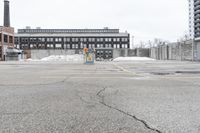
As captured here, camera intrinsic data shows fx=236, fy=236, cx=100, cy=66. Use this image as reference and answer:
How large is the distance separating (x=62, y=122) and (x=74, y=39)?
118523 millimetres

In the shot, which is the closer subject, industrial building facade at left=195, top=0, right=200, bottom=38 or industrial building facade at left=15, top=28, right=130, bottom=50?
industrial building facade at left=195, top=0, right=200, bottom=38

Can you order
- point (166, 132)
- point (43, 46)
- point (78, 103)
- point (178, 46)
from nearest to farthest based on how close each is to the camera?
point (166, 132) → point (78, 103) → point (178, 46) → point (43, 46)

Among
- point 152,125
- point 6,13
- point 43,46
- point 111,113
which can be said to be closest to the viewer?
point 152,125

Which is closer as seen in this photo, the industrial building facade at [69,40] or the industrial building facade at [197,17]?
the industrial building facade at [197,17]

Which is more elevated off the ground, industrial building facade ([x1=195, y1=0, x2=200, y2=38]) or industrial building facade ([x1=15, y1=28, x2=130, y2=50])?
industrial building facade ([x1=195, y1=0, x2=200, y2=38])

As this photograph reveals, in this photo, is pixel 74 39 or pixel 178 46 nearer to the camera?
pixel 178 46

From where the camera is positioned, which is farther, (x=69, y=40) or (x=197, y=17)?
(x=69, y=40)

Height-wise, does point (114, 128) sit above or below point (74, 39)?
below

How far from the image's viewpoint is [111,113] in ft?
16.7

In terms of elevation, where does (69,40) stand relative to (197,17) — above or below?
below

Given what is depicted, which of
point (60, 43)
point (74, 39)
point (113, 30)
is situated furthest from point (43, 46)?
point (113, 30)

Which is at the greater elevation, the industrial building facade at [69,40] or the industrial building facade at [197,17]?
the industrial building facade at [197,17]

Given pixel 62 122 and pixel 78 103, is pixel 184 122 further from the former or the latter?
pixel 78 103

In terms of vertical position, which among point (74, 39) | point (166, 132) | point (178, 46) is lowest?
point (166, 132)
